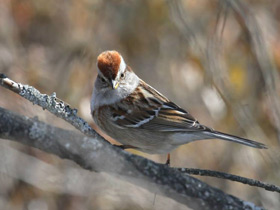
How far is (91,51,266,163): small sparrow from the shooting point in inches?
141

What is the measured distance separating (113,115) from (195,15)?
8.56ft

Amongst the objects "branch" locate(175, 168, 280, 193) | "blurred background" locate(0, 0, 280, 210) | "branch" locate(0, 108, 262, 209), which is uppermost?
"blurred background" locate(0, 0, 280, 210)

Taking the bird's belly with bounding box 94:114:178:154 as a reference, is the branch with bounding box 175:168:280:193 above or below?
below

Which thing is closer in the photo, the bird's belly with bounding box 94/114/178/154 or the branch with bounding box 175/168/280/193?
the branch with bounding box 175/168/280/193

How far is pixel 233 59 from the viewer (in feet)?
18.7

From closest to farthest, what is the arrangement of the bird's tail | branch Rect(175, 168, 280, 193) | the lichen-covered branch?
1. the lichen-covered branch
2. branch Rect(175, 168, 280, 193)
3. the bird's tail

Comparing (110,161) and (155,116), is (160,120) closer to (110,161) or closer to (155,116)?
(155,116)

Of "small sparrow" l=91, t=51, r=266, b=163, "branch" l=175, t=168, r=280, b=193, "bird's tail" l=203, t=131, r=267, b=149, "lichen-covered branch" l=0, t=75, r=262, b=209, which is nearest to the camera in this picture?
"lichen-covered branch" l=0, t=75, r=262, b=209

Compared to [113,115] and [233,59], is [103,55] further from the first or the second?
[233,59]

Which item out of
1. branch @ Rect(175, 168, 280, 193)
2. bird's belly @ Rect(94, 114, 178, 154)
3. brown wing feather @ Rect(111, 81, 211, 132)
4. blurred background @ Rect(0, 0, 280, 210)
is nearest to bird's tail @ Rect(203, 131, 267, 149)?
brown wing feather @ Rect(111, 81, 211, 132)

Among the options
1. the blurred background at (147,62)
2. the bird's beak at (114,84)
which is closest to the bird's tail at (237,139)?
the bird's beak at (114,84)

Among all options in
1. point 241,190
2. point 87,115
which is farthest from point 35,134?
point 241,190

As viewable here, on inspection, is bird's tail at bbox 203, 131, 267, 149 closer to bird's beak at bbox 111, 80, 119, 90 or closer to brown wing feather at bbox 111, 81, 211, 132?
brown wing feather at bbox 111, 81, 211, 132

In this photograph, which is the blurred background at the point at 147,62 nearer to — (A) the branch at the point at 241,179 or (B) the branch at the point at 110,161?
(A) the branch at the point at 241,179
